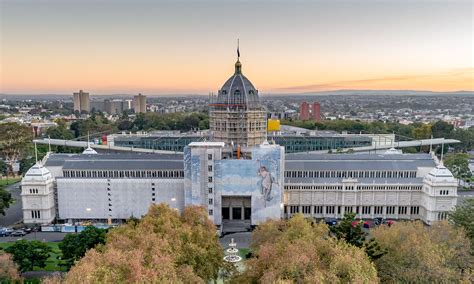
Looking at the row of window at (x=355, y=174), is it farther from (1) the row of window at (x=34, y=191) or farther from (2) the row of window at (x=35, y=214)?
(2) the row of window at (x=35, y=214)

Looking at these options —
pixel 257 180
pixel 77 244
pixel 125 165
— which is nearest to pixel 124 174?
pixel 125 165

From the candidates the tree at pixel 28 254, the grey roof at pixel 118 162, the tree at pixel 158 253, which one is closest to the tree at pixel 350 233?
the tree at pixel 158 253

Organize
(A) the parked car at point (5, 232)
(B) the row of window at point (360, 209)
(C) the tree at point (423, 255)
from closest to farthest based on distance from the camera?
(C) the tree at point (423, 255)
(A) the parked car at point (5, 232)
(B) the row of window at point (360, 209)

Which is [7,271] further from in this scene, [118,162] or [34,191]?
[118,162]

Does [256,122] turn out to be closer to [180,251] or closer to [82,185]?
[82,185]

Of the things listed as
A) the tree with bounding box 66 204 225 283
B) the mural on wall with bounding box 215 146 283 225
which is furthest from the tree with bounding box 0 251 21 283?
the mural on wall with bounding box 215 146 283 225
